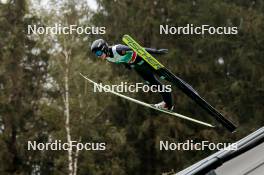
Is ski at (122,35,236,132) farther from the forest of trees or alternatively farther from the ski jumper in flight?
the forest of trees

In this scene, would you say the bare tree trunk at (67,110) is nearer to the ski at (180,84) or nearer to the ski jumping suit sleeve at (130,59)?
the ski jumping suit sleeve at (130,59)

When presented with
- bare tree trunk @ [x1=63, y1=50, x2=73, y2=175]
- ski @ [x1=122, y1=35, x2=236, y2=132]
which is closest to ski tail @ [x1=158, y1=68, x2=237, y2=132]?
ski @ [x1=122, y1=35, x2=236, y2=132]

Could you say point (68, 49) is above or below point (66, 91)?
above

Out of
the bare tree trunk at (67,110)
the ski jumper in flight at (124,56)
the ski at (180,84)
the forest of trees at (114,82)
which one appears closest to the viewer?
the ski jumper in flight at (124,56)

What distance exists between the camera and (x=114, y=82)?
18.0 meters

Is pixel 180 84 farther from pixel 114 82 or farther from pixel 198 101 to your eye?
pixel 114 82

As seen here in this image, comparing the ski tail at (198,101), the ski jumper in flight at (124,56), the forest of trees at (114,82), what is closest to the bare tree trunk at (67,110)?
the forest of trees at (114,82)

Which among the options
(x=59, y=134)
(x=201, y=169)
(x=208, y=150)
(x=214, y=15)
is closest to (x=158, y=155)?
(x=208, y=150)

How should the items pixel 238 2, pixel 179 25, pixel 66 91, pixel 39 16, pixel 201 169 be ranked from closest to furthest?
pixel 201 169, pixel 66 91, pixel 39 16, pixel 179 25, pixel 238 2

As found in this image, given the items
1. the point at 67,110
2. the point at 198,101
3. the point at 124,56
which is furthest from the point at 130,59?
the point at 67,110

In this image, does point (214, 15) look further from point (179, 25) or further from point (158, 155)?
point (158, 155)

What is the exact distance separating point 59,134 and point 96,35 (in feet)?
14.8

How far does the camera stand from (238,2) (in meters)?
22.8

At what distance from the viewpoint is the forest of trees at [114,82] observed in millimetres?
18031
